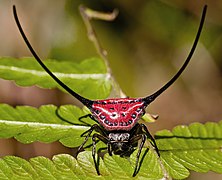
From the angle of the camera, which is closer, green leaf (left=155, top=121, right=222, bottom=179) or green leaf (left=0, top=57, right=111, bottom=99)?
green leaf (left=155, top=121, right=222, bottom=179)

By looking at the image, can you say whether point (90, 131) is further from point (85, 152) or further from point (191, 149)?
point (191, 149)

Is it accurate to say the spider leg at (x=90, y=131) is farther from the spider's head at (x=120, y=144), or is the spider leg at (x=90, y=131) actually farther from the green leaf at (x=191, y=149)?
the green leaf at (x=191, y=149)

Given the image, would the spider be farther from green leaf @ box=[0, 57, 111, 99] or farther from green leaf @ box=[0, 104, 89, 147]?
green leaf @ box=[0, 57, 111, 99]

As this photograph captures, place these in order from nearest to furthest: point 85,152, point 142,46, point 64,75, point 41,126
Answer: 1. point 85,152
2. point 41,126
3. point 64,75
4. point 142,46

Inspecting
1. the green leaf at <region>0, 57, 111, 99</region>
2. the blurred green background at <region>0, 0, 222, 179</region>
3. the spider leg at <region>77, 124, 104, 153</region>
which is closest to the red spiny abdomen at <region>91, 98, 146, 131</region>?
the spider leg at <region>77, 124, 104, 153</region>

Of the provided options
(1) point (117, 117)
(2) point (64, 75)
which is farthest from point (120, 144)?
(2) point (64, 75)

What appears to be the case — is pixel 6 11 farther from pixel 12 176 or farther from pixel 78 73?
pixel 12 176
